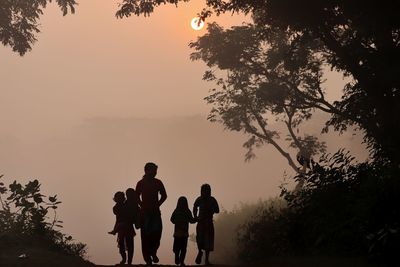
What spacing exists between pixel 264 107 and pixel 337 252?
25.0 meters

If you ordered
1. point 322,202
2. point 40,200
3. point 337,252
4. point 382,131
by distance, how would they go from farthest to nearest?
point 382,131
point 40,200
point 322,202
point 337,252

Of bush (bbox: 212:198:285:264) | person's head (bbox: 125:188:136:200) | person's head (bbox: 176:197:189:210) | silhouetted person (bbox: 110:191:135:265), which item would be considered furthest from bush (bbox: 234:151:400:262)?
bush (bbox: 212:198:285:264)

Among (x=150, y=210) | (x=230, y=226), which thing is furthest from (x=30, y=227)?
(x=230, y=226)

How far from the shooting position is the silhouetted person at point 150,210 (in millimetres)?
11812

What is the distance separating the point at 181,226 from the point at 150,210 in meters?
0.94

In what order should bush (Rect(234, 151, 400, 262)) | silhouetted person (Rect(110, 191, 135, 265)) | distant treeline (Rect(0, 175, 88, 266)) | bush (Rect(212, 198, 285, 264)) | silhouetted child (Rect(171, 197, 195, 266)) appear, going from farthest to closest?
bush (Rect(212, 198, 285, 264)), silhouetted person (Rect(110, 191, 135, 265)), silhouetted child (Rect(171, 197, 195, 266)), distant treeline (Rect(0, 175, 88, 266)), bush (Rect(234, 151, 400, 262))

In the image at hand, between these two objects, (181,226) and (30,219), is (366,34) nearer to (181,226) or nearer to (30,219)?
(181,226)

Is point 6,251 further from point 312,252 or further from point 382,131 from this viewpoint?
point 382,131

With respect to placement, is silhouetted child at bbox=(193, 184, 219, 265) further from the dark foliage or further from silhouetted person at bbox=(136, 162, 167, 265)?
the dark foliage

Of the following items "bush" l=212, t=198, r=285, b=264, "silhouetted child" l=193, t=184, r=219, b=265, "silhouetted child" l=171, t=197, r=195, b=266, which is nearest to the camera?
"silhouetted child" l=171, t=197, r=195, b=266

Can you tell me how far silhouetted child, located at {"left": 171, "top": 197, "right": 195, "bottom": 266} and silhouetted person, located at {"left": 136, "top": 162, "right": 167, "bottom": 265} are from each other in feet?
1.83

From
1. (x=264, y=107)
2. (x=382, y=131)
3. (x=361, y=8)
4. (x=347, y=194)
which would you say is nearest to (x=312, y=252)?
(x=347, y=194)

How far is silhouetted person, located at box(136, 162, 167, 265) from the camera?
38.8 feet

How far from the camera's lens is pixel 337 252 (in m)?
10.3
